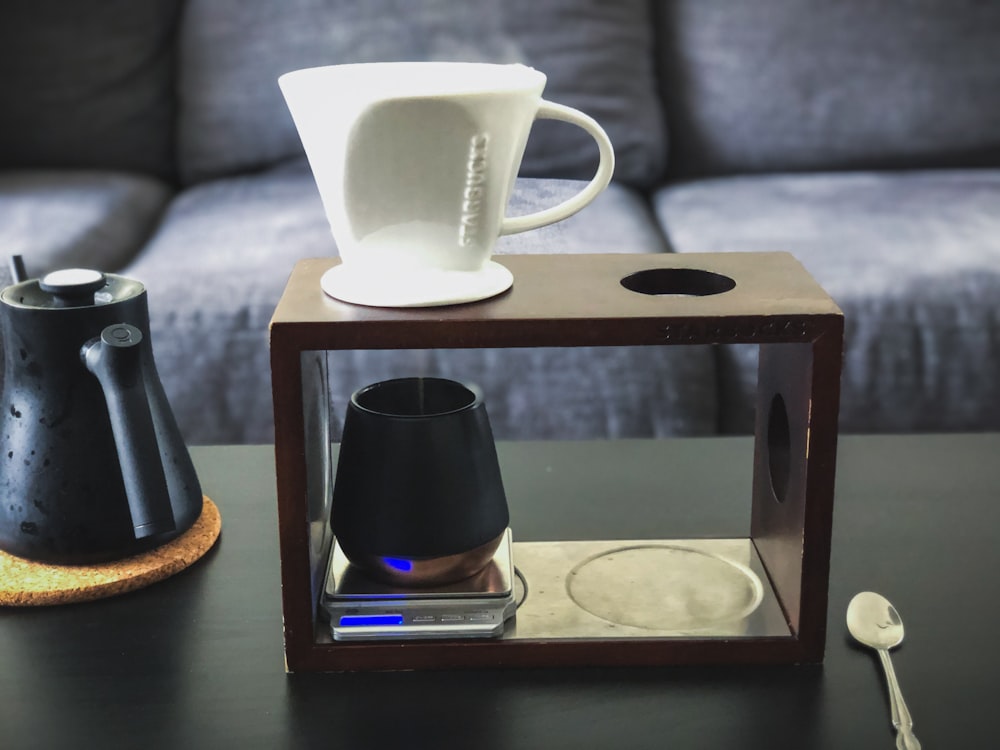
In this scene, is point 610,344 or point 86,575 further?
point 86,575

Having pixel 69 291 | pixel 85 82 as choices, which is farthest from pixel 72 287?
pixel 85 82

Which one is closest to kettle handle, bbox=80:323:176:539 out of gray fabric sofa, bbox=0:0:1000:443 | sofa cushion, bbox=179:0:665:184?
gray fabric sofa, bbox=0:0:1000:443

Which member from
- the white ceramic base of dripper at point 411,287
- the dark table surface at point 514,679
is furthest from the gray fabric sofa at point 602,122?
Answer: the white ceramic base of dripper at point 411,287

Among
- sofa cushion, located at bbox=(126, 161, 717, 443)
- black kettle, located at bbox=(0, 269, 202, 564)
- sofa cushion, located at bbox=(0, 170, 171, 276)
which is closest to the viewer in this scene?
black kettle, located at bbox=(0, 269, 202, 564)

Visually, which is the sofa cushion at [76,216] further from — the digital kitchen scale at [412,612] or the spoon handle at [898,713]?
the spoon handle at [898,713]

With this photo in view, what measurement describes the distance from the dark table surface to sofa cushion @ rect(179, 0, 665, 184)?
3.39 ft

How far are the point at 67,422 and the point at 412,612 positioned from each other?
221 millimetres

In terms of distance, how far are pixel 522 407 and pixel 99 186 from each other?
787 mm

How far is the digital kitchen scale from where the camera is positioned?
0.59 meters

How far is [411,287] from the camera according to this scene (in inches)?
22.3

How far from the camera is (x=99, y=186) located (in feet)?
5.47

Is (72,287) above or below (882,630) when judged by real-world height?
above

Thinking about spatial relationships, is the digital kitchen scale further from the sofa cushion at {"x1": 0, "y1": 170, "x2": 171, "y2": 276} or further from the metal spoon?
the sofa cushion at {"x1": 0, "y1": 170, "x2": 171, "y2": 276}

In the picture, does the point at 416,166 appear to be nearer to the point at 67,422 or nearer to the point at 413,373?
the point at 67,422
